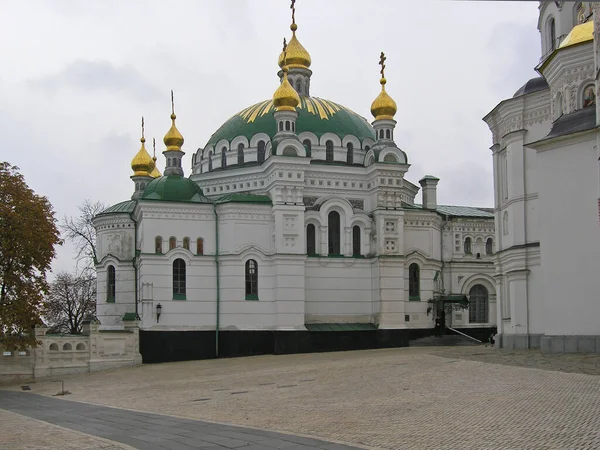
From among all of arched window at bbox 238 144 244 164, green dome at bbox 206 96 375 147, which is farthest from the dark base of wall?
green dome at bbox 206 96 375 147

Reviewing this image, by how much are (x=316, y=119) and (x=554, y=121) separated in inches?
590

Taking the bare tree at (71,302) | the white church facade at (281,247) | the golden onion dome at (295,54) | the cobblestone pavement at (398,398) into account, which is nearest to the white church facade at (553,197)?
the cobblestone pavement at (398,398)

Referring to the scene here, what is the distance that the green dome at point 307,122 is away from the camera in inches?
1431

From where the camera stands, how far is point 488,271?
38531 millimetres

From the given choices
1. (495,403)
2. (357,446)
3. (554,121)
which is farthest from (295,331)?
(357,446)

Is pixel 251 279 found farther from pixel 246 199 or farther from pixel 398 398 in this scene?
pixel 398 398

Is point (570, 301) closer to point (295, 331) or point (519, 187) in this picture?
point (519, 187)

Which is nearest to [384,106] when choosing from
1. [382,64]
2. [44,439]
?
[382,64]

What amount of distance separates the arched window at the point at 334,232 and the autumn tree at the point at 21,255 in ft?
40.1

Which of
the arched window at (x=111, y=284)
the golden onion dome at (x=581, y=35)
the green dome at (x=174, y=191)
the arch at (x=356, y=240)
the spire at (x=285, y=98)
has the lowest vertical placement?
the arched window at (x=111, y=284)

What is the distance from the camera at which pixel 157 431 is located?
12227mm

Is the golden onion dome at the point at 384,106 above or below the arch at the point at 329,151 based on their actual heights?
above

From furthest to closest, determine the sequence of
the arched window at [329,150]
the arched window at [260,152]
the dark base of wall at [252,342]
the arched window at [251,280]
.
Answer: the arched window at [329,150] → the arched window at [260,152] → the arched window at [251,280] → the dark base of wall at [252,342]

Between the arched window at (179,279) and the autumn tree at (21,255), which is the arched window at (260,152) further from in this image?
the autumn tree at (21,255)
